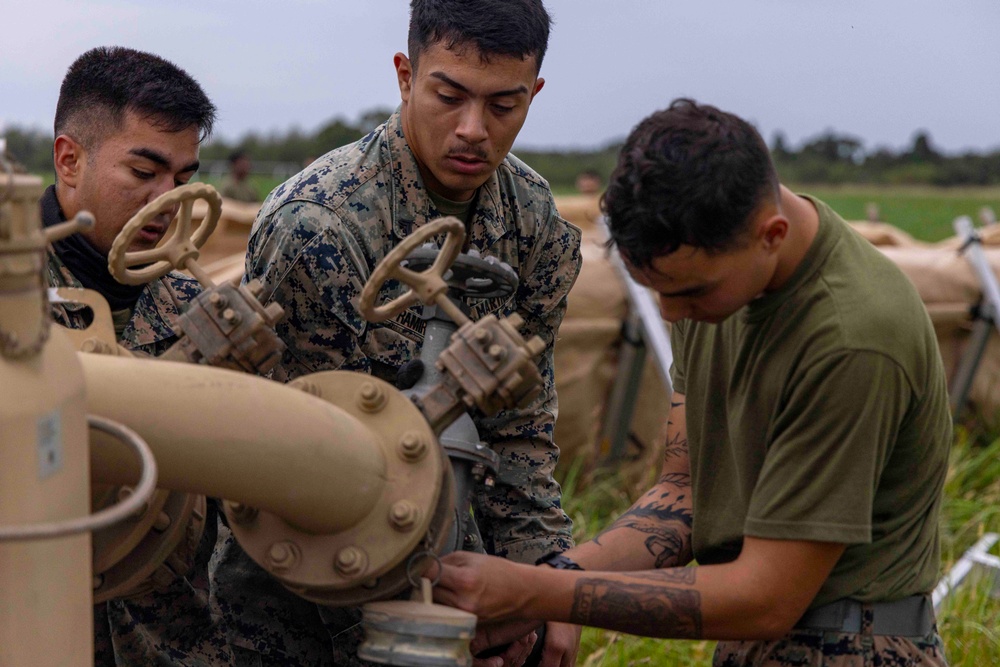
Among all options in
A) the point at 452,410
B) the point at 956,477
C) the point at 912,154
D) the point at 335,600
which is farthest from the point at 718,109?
the point at 912,154

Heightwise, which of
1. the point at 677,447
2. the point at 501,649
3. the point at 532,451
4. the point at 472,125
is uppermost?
the point at 472,125

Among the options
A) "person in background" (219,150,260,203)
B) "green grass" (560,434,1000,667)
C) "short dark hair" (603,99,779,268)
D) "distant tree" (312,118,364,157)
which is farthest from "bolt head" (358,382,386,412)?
"person in background" (219,150,260,203)

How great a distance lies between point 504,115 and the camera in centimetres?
270

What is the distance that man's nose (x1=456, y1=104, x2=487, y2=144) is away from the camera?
2.62 m

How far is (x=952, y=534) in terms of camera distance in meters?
5.44

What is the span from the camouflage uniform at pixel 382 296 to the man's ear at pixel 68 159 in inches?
17.3

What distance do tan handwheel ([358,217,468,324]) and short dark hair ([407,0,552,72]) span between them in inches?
39.0

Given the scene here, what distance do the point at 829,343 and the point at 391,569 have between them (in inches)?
31.0

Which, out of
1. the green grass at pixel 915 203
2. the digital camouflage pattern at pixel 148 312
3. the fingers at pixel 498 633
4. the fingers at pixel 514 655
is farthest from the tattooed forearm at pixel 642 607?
the green grass at pixel 915 203

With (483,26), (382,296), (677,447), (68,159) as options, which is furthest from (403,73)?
(677,447)

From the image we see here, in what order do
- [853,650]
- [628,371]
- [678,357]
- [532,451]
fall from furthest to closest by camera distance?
[628,371] → [532,451] → [678,357] → [853,650]

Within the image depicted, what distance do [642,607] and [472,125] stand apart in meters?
1.14

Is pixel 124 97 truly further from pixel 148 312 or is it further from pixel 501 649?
pixel 501 649

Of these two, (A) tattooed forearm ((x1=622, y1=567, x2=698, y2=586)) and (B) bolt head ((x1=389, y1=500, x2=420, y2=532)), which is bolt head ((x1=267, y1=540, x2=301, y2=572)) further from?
(A) tattooed forearm ((x1=622, y1=567, x2=698, y2=586))
